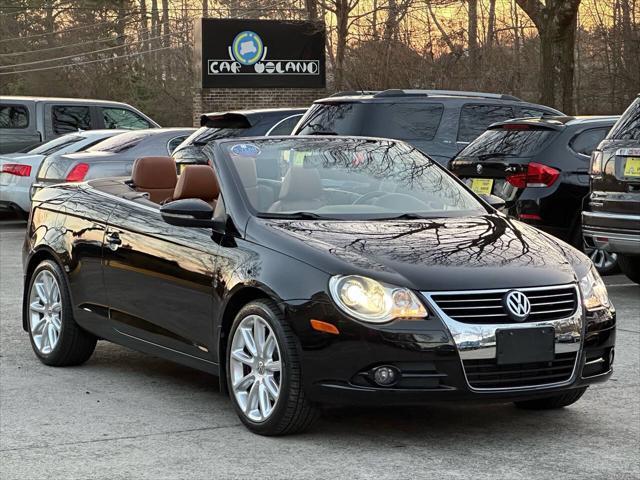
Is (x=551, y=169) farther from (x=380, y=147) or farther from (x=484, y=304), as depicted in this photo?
(x=484, y=304)

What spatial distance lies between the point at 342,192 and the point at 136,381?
1740 millimetres

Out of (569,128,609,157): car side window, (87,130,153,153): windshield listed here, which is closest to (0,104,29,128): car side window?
(87,130,153,153): windshield

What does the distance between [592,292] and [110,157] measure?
441 inches

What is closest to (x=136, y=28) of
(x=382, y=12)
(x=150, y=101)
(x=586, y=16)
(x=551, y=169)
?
(x=150, y=101)

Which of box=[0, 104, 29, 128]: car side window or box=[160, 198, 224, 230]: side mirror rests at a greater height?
box=[0, 104, 29, 128]: car side window

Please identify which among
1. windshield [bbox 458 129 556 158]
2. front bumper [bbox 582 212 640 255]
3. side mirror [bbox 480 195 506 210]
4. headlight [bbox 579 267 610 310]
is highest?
windshield [bbox 458 129 556 158]

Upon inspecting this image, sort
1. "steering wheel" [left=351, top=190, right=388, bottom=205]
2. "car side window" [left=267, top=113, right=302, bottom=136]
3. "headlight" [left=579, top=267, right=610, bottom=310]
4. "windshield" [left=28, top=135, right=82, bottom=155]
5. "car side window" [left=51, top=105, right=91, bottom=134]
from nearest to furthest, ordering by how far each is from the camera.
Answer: "headlight" [left=579, top=267, right=610, bottom=310]
"steering wheel" [left=351, top=190, right=388, bottom=205]
"car side window" [left=267, top=113, right=302, bottom=136]
"windshield" [left=28, top=135, right=82, bottom=155]
"car side window" [left=51, top=105, right=91, bottom=134]

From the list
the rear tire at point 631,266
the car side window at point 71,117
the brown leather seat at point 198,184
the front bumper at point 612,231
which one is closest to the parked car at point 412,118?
the rear tire at point 631,266

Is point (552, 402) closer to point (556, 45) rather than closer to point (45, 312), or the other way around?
point (45, 312)

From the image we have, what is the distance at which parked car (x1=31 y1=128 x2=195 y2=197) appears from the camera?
16.1 m

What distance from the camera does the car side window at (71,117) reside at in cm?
2112

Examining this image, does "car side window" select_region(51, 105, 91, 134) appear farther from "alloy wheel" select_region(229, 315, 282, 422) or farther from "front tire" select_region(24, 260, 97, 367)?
"alloy wheel" select_region(229, 315, 282, 422)

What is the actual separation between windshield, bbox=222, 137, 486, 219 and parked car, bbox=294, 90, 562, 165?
592cm

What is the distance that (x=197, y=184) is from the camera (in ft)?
24.1
